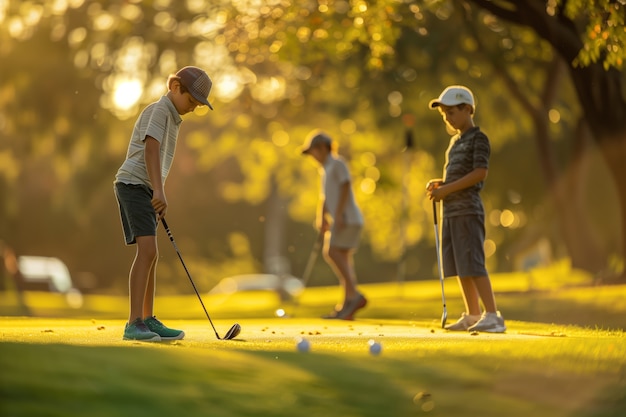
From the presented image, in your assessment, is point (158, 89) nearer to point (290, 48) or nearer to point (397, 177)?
point (397, 177)

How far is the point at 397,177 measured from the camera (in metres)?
32.5

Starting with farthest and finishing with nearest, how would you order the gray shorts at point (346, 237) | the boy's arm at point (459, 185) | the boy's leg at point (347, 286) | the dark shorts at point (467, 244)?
the gray shorts at point (346, 237) → the boy's leg at point (347, 286) → the dark shorts at point (467, 244) → the boy's arm at point (459, 185)

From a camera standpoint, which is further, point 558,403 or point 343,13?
point 343,13

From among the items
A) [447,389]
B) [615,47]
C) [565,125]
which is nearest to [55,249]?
[565,125]

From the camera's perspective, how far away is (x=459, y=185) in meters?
9.84

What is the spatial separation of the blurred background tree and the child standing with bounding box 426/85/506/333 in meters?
4.25

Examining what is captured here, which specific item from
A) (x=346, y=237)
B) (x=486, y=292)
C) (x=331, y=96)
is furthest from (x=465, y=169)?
(x=331, y=96)

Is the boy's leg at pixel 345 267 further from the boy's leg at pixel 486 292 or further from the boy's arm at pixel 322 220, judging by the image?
the boy's leg at pixel 486 292

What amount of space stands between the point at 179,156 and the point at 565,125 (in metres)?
23.1

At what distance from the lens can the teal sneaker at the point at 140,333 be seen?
322 inches

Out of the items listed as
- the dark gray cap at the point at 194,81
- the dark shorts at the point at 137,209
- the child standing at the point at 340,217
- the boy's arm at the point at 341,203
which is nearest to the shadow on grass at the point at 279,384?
the dark shorts at the point at 137,209

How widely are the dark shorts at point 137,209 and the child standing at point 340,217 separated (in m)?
5.03

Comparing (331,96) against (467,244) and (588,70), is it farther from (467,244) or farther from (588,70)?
(467,244)

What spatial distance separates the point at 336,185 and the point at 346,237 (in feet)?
1.96
